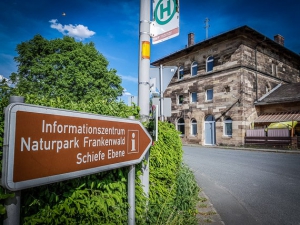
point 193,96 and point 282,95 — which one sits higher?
point 193,96

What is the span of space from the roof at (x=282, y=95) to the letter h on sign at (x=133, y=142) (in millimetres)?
20207

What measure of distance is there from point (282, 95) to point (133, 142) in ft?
72.3

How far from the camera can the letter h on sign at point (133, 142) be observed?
186 cm

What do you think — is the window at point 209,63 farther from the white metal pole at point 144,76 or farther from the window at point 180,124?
the white metal pole at point 144,76

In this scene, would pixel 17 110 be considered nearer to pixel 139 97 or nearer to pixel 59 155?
pixel 59 155

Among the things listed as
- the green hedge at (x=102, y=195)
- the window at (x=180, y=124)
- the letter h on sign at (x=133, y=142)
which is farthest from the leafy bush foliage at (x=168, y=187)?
the window at (x=180, y=124)

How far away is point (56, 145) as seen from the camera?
1243mm

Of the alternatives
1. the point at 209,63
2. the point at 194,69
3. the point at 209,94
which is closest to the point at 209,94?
the point at 209,94

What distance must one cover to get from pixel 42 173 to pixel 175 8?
254 centimetres

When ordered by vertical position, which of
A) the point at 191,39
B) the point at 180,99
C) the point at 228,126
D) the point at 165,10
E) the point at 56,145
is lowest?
the point at 228,126

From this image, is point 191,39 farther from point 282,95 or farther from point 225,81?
point 282,95

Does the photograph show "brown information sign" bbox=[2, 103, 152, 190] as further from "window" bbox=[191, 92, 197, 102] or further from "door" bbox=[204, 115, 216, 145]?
"window" bbox=[191, 92, 197, 102]

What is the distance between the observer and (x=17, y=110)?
1.04 meters

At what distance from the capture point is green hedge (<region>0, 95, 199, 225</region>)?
1658mm
